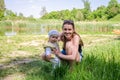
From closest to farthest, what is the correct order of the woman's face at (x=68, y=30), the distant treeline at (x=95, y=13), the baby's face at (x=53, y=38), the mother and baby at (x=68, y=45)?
the mother and baby at (x=68, y=45) → the woman's face at (x=68, y=30) → the baby's face at (x=53, y=38) → the distant treeline at (x=95, y=13)

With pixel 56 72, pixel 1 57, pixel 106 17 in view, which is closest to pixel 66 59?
pixel 56 72

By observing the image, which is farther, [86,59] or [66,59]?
[86,59]

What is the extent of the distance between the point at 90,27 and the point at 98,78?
26.1 meters

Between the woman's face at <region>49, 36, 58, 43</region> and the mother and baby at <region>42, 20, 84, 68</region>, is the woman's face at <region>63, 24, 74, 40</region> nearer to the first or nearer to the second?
the mother and baby at <region>42, 20, 84, 68</region>

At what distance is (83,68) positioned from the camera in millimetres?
4430

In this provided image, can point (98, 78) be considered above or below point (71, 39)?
below

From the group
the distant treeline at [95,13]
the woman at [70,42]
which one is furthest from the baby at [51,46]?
the distant treeline at [95,13]

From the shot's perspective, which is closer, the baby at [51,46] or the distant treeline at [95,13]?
the baby at [51,46]

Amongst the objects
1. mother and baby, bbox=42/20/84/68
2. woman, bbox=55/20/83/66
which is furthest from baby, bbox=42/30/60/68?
woman, bbox=55/20/83/66

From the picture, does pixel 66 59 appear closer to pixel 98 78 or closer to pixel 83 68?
pixel 83 68

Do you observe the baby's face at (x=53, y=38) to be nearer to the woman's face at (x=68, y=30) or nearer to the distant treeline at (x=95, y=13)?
the woman's face at (x=68, y=30)

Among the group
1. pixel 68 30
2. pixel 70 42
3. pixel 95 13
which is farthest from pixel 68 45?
pixel 95 13

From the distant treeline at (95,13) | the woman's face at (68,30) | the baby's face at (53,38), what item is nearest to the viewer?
the woman's face at (68,30)

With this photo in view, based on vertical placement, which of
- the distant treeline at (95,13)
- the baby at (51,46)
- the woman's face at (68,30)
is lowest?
the baby at (51,46)
